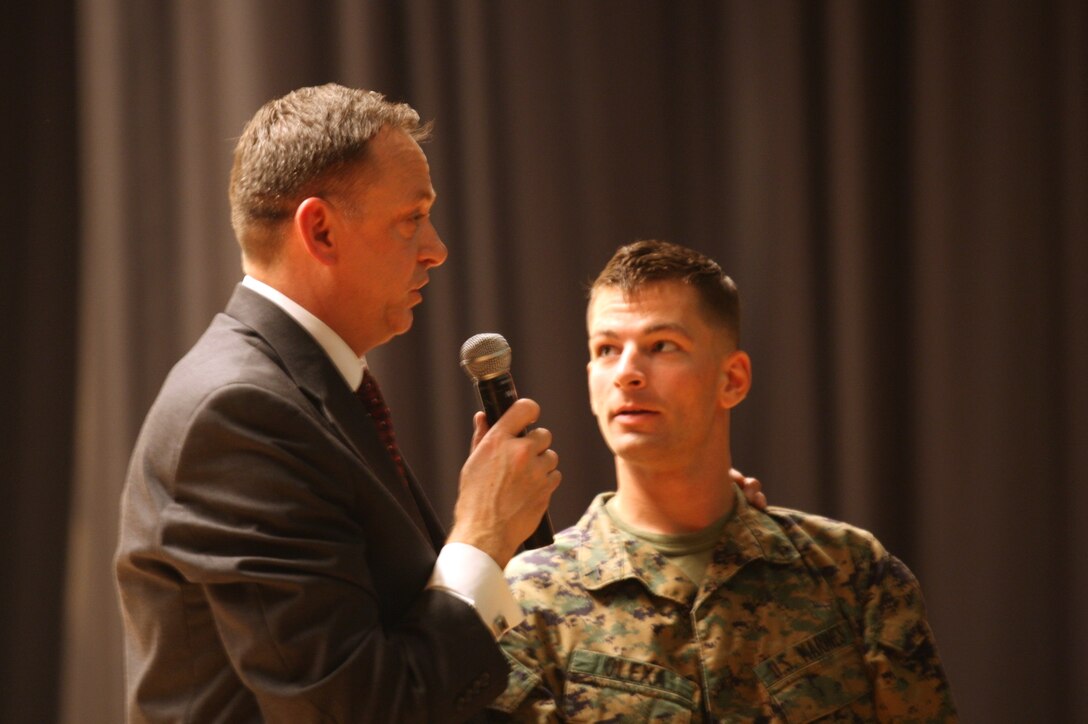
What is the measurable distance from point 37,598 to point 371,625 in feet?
5.93

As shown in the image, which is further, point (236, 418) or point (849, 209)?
point (849, 209)

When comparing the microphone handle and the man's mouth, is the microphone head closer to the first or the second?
the microphone handle

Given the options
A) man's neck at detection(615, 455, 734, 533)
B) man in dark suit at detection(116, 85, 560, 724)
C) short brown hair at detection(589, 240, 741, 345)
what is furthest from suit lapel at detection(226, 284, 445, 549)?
short brown hair at detection(589, 240, 741, 345)

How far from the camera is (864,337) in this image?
265 cm

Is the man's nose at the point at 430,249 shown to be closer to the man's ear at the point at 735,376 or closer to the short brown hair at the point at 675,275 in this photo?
the short brown hair at the point at 675,275

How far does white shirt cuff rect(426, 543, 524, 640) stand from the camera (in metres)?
1.32

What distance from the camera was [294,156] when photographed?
1461 millimetres

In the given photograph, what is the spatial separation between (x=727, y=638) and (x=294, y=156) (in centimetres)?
100

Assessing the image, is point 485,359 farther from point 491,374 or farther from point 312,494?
point 312,494

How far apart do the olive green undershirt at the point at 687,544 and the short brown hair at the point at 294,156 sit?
2.71 ft

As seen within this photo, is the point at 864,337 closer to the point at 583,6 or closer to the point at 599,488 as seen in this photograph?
the point at 599,488

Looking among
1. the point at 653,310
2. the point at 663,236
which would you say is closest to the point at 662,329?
the point at 653,310

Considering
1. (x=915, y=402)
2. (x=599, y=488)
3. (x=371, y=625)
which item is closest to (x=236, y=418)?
(x=371, y=625)

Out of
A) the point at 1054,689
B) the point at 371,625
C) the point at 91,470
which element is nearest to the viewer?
the point at 371,625
